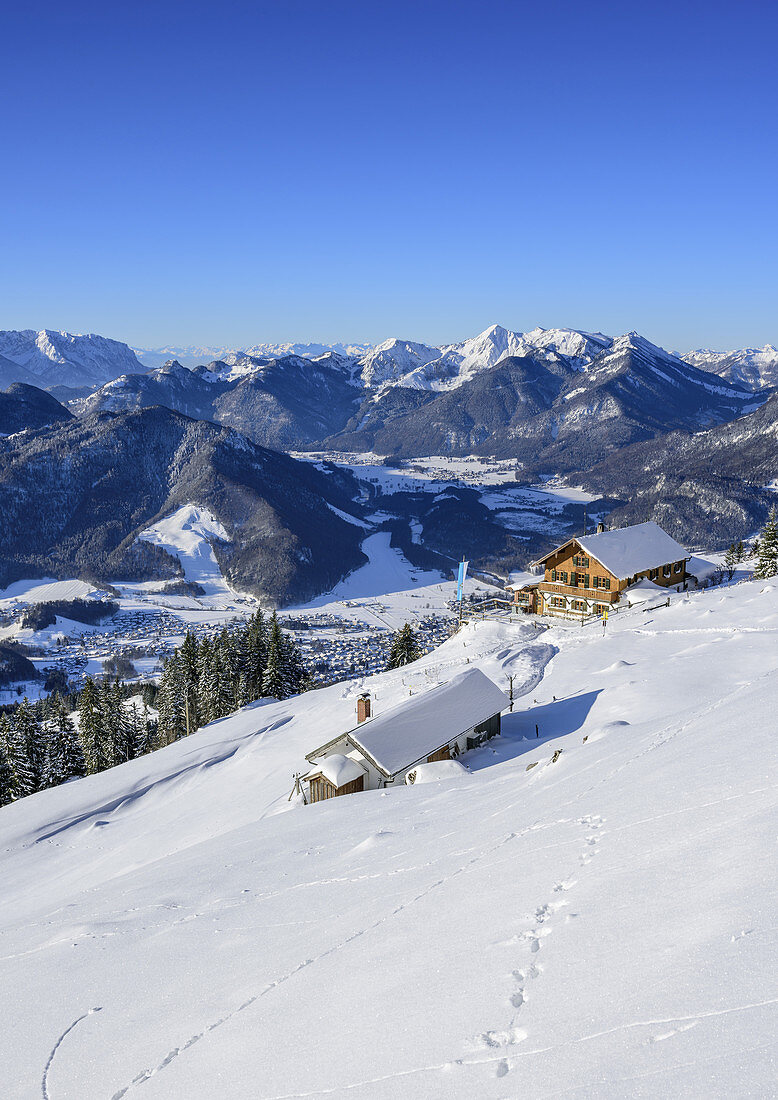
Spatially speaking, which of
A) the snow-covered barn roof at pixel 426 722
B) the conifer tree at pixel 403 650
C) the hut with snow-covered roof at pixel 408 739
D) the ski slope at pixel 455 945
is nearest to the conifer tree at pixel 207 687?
the conifer tree at pixel 403 650

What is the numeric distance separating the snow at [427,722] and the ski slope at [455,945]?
131 inches

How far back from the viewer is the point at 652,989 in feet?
23.2

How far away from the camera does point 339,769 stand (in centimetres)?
2700

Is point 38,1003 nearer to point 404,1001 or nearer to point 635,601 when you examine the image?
point 404,1001

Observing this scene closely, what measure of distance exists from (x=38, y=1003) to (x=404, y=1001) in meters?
7.56

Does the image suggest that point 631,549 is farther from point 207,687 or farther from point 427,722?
point 207,687

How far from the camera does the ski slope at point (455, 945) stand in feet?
22.0

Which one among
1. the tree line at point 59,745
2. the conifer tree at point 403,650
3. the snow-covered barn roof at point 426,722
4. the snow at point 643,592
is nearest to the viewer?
the snow-covered barn roof at point 426,722

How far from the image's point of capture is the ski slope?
6.71m

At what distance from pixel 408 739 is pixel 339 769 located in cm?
300

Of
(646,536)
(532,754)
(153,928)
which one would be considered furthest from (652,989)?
(646,536)

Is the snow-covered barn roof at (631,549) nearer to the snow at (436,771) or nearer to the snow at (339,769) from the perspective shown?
the snow at (436,771)

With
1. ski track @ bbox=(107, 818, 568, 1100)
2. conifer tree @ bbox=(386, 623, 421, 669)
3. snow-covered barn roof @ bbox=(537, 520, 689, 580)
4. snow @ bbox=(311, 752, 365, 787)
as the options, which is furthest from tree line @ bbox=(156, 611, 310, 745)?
ski track @ bbox=(107, 818, 568, 1100)

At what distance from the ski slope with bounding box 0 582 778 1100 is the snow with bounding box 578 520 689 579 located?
3104cm
